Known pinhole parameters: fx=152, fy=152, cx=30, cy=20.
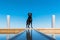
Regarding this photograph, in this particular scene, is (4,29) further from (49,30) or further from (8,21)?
(49,30)

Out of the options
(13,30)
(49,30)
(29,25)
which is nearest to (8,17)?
(13,30)

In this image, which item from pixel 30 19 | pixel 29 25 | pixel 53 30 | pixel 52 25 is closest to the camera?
pixel 30 19

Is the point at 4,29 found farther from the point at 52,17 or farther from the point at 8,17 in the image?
the point at 52,17

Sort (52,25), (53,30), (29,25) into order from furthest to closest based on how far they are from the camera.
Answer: (52,25) → (53,30) → (29,25)

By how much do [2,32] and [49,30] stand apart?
1.42m

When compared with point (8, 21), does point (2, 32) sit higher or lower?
lower

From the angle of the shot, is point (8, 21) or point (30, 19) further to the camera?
point (8, 21)

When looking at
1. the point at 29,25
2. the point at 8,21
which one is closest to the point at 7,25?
the point at 8,21

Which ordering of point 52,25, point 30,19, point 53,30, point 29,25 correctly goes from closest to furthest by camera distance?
point 30,19 < point 29,25 < point 53,30 < point 52,25

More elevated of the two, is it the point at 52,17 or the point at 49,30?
the point at 52,17

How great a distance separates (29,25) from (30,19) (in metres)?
0.36

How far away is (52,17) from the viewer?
4680mm

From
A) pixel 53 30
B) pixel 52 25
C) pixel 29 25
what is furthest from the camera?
pixel 52 25

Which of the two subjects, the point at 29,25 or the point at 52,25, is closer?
the point at 29,25
